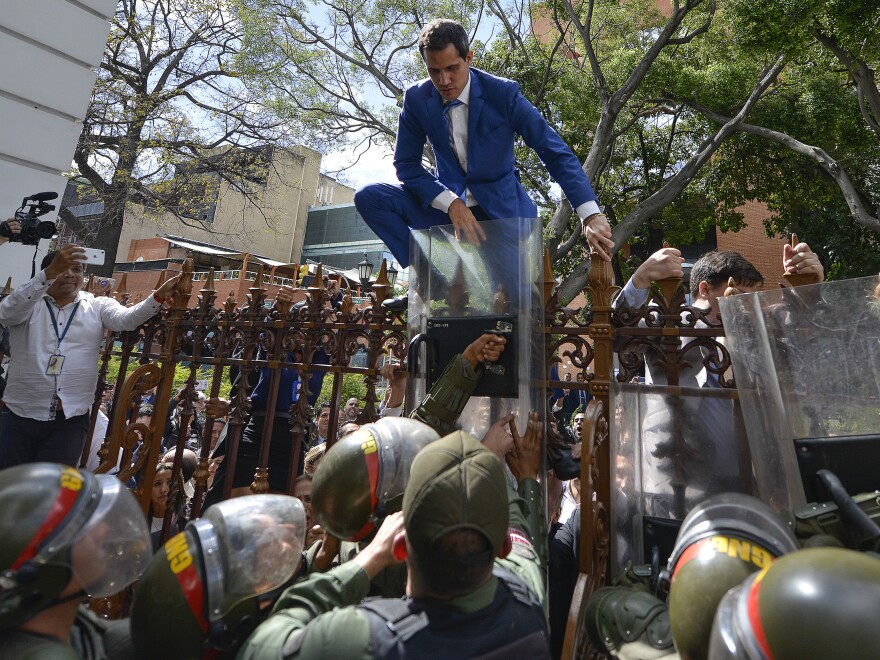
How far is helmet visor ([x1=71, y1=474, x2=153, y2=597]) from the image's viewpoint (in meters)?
1.32

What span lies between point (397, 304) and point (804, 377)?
5.79ft

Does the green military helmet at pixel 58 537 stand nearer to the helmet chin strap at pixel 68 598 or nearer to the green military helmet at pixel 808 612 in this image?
the helmet chin strap at pixel 68 598

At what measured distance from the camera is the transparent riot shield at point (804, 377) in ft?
6.23

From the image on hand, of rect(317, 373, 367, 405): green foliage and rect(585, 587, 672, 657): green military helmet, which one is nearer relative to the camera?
rect(585, 587, 672, 657): green military helmet

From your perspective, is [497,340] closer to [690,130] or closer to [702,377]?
[702,377]

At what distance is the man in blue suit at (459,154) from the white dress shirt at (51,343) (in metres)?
1.81

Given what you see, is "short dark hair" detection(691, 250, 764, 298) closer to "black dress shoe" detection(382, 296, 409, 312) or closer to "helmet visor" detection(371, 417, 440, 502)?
"black dress shoe" detection(382, 296, 409, 312)

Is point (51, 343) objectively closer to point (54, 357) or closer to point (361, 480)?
point (54, 357)

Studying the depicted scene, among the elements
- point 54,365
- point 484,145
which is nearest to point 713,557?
point 484,145

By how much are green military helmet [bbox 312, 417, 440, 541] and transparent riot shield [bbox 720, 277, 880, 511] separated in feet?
4.10

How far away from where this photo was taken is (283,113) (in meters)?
12.0

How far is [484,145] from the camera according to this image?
3.02 meters

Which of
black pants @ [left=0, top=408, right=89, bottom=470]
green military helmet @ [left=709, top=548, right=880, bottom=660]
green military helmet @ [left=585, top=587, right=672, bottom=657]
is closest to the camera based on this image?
green military helmet @ [left=709, top=548, right=880, bottom=660]

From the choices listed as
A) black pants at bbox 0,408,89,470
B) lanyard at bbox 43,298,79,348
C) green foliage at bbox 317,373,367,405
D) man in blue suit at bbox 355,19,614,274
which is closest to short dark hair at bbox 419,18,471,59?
man in blue suit at bbox 355,19,614,274
